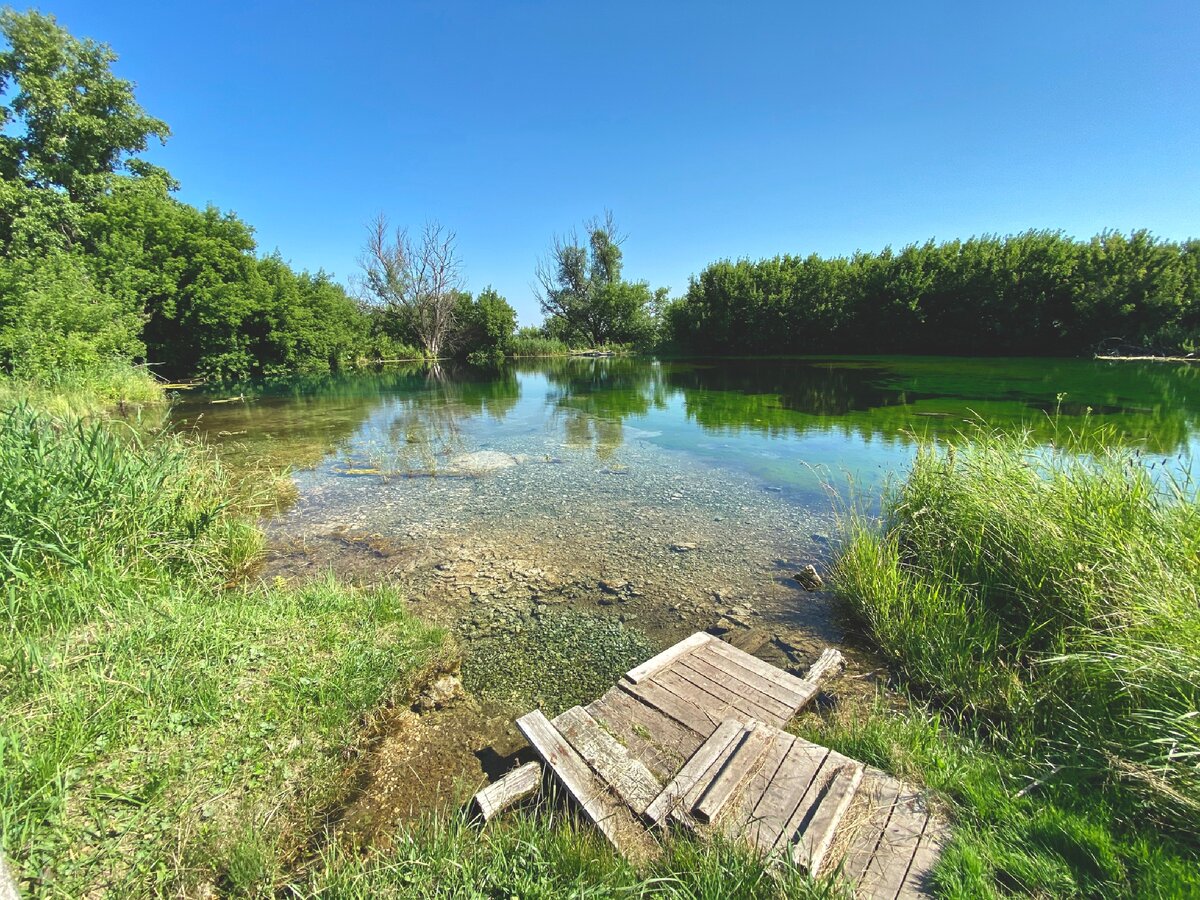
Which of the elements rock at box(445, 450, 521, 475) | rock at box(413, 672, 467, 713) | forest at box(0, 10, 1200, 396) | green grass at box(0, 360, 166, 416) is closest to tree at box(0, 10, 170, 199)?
forest at box(0, 10, 1200, 396)

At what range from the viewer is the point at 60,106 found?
20.6 metres

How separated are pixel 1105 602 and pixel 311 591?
5.51 metres

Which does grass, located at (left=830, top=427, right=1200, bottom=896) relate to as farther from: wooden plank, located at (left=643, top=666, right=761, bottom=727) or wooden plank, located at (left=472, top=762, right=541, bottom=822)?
wooden plank, located at (left=472, top=762, right=541, bottom=822)

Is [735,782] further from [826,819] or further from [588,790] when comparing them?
[588,790]

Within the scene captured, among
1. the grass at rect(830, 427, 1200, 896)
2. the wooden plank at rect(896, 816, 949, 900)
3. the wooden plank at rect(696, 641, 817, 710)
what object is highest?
the grass at rect(830, 427, 1200, 896)

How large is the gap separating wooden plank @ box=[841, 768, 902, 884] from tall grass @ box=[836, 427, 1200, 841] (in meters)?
0.75

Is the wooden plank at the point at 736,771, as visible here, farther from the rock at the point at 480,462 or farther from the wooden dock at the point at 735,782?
the rock at the point at 480,462

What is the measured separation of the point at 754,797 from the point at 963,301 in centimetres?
4047

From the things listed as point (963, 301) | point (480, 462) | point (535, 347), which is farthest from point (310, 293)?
point (963, 301)

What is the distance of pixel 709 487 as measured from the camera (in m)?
8.02

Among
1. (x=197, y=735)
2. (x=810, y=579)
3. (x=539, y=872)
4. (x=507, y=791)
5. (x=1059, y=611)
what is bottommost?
(x=810, y=579)

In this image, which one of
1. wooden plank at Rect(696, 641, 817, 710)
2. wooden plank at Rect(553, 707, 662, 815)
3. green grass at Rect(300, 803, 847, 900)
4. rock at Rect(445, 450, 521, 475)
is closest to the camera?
green grass at Rect(300, 803, 847, 900)

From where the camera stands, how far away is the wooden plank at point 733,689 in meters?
2.93

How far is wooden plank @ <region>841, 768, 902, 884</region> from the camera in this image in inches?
74.9
